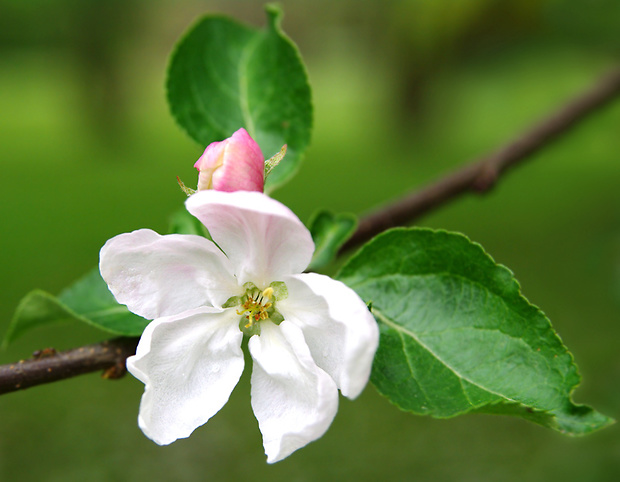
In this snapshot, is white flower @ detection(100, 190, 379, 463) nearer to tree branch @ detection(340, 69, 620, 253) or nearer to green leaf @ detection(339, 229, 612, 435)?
green leaf @ detection(339, 229, 612, 435)

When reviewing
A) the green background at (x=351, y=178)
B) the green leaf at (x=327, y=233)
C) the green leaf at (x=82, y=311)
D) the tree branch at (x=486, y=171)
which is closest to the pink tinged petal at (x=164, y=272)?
the green leaf at (x=82, y=311)

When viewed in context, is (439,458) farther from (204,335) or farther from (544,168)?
(544,168)

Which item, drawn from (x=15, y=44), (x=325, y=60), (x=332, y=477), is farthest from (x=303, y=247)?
(x=325, y=60)

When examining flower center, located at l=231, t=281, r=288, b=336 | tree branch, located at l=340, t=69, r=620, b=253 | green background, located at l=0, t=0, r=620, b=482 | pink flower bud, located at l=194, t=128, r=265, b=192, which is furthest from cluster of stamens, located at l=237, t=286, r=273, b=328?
green background, located at l=0, t=0, r=620, b=482

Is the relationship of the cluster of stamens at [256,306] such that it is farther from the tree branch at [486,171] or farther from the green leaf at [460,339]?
the tree branch at [486,171]

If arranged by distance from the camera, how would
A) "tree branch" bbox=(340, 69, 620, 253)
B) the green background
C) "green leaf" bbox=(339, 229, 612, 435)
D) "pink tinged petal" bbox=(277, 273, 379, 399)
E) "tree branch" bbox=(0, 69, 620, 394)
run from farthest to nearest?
the green background < "tree branch" bbox=(340, 69, 620, 253) < "tree branch" bbox=(0, 69, 620, 394) < "green leaf" bbox=(339, 229, 612, 435) < "pink tinged petal" bbox=(277, 273, 379, 399)

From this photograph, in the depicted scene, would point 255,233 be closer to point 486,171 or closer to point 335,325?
point 335,325

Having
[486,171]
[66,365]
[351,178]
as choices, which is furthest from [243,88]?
[351,178]
